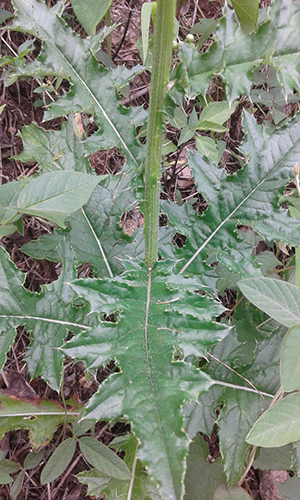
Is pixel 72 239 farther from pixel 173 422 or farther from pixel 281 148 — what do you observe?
pixel 173 422

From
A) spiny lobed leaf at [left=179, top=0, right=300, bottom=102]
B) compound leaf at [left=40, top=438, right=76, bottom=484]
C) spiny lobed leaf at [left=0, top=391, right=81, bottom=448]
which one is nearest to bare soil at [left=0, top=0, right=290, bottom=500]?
spiny lobed leaf at [left=0, top=391, right=81, bottom=448]

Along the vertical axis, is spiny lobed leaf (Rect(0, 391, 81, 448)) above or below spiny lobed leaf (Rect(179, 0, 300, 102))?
below

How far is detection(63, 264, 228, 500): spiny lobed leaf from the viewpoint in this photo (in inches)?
30.4

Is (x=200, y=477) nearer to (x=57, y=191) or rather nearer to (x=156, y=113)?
(x=57, y=191)

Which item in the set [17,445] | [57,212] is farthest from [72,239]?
[17,445]

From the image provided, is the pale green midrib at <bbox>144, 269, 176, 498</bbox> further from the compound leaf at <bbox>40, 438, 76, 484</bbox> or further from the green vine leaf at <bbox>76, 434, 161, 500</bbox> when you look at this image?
the compound leaf at <bbox>40, 438, 76, 484</bbox>

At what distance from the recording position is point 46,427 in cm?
148

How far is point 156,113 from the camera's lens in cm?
105

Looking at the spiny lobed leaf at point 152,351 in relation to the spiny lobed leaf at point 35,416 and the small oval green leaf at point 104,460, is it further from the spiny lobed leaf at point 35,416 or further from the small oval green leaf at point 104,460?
the spiny lobed leaf at point 35,416

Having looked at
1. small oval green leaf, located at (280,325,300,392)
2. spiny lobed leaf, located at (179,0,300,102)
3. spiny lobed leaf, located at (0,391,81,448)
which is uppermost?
spiny lobed leaf, located at (179,0,300,102)

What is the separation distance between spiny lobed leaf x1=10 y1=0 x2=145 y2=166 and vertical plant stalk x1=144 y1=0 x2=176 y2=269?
8.5 inches

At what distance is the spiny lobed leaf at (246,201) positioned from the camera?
1.38 meters

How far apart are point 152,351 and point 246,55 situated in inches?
29.6

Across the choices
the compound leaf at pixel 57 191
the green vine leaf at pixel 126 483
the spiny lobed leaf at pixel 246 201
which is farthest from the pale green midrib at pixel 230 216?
the green vine leaf at pixel 126 483
